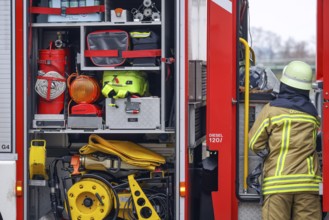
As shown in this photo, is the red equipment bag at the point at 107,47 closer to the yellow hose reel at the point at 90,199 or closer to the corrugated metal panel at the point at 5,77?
the corrugated metal panel at the point at 5,77

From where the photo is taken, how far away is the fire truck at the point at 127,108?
5.66 metres

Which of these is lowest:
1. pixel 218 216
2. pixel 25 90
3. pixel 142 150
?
pixel 218 216

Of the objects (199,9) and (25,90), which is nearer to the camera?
(25,90)

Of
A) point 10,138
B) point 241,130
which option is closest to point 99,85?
point 10,138

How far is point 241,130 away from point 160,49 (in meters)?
0.92

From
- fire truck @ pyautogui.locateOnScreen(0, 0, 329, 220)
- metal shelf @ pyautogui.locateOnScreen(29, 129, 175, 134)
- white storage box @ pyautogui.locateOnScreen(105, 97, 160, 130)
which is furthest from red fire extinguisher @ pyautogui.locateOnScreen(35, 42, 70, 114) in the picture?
white storage box @ pyautogui.locateOnScreen(105, 97, 160, 130)

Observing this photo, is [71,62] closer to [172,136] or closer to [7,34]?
[7,34]

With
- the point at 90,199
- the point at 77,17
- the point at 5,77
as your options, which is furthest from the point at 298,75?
the point at 5,77

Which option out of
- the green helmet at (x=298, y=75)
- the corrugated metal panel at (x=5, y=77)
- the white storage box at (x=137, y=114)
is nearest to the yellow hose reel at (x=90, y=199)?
the white storage box at (x=137, y=114)

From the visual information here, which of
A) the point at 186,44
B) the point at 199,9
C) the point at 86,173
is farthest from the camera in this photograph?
the point at 199,9

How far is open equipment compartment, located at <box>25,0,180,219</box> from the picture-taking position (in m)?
5.80

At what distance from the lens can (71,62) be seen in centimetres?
625

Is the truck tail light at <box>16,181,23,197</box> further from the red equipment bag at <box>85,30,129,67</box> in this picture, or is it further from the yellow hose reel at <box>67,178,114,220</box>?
the red equipment bag at <box>85,30,129,67</box>

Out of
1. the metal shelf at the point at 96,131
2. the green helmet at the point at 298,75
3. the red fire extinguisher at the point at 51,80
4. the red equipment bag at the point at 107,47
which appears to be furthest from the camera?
the red fire extinguisher at the point at 51,80
